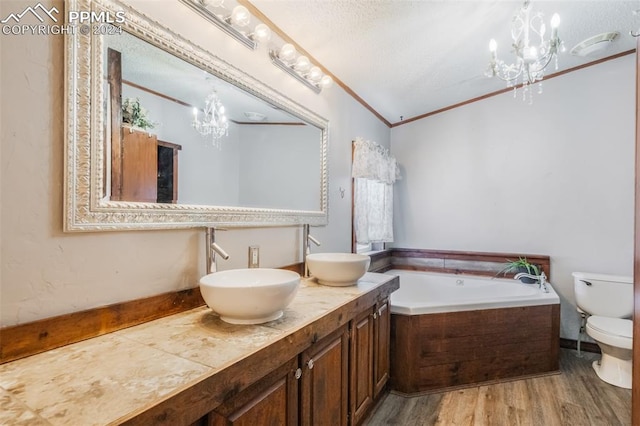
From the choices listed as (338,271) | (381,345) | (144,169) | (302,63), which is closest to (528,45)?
(302,63)

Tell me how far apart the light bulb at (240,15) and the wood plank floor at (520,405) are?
7.54 ft

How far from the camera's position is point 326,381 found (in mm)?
1344

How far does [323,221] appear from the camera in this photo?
2381mm

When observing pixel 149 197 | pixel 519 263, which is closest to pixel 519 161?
pixel 519 263

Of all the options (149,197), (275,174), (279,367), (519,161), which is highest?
(519,161)

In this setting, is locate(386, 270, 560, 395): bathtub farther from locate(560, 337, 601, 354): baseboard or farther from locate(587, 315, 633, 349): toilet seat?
locate(560, 337, 601, 354): baseboard

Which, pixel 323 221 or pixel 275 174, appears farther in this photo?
pixel 323 221

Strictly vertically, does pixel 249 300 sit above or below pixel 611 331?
above

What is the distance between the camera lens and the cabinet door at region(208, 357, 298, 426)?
85cm

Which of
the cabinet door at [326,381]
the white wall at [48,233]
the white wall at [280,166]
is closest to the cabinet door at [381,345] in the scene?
the cabinet door at [326,381]

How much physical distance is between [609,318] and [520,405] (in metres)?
1.18

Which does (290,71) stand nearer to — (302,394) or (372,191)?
(372,191)

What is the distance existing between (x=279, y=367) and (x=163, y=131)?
40.4 inches

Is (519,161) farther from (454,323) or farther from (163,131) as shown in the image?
(163,131)
